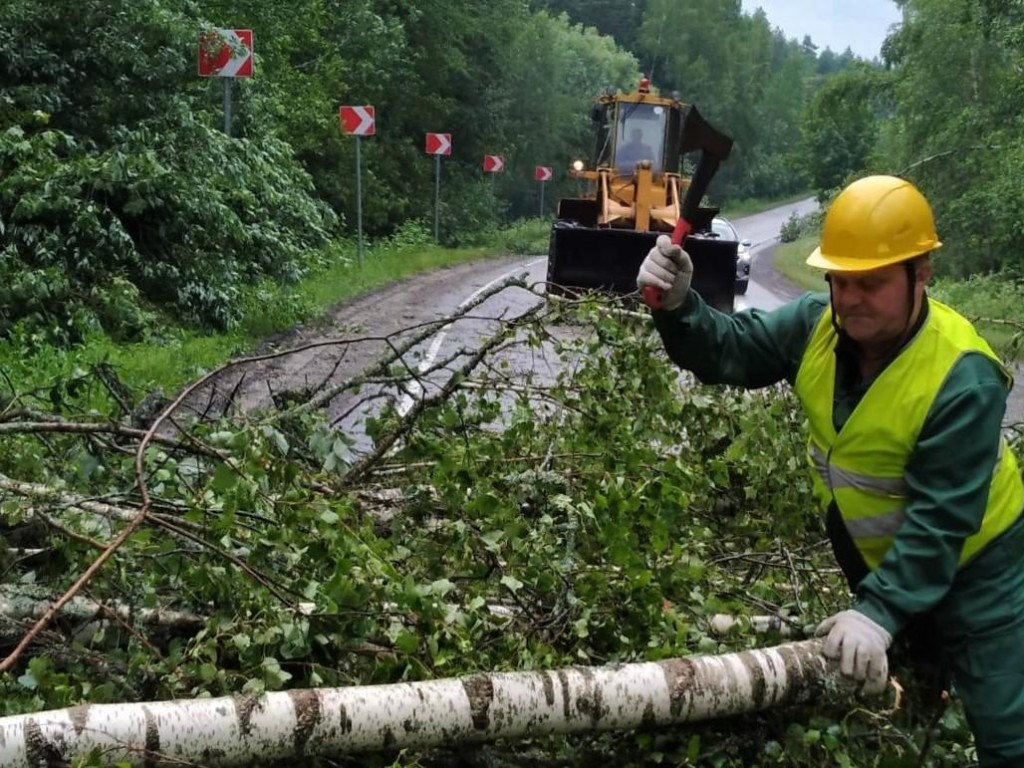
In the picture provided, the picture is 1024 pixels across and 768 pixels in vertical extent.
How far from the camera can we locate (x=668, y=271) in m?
3.12

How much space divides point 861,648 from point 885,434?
496 mm

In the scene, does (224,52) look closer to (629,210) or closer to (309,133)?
(629,210)

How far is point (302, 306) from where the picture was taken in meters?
12.2

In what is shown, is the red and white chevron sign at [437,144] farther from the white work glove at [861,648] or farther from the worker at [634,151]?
the white work glove at [861,648]

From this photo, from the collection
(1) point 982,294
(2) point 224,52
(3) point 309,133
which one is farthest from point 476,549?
(3) point 309,133

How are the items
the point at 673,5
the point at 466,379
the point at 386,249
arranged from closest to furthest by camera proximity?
the point at 466,379 < the point at 386,249 < the point at 673,5

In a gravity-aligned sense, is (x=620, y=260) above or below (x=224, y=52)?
below

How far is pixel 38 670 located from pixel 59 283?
22.7ft

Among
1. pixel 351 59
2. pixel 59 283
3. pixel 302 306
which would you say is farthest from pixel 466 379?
pixel 351 59

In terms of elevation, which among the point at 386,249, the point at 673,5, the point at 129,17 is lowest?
the point at 386,249

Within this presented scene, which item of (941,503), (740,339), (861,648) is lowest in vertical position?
(861,648)

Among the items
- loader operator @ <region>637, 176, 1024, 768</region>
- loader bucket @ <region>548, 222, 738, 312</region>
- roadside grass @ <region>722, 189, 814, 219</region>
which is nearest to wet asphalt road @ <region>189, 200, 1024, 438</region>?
loader bucket @ <region>548, 222, 738, 312</region>

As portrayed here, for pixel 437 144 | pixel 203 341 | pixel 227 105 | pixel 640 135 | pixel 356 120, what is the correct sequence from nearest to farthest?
pixel 203 341 → pixel 227 105 → pixel 640 135 → pixel 356 120 → pixel 437 144

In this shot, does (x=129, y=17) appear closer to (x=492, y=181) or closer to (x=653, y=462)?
(x=653, y=462)
